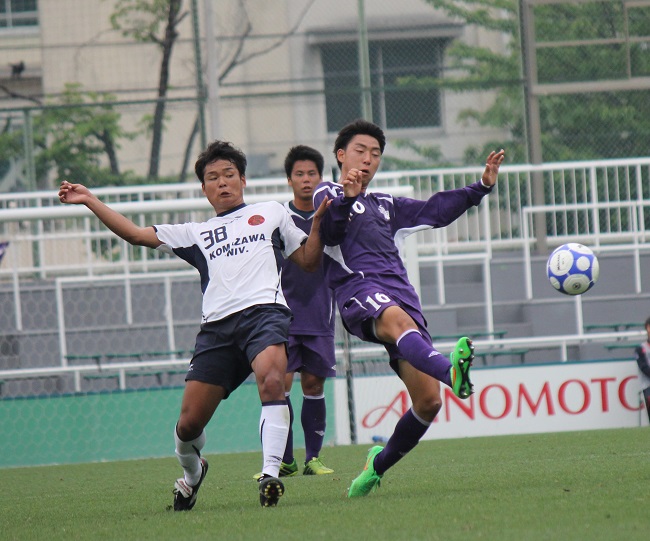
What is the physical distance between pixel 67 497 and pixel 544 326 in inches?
340

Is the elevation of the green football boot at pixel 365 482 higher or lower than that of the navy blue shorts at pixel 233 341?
lower

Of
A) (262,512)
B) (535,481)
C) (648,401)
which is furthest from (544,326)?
(262,512)

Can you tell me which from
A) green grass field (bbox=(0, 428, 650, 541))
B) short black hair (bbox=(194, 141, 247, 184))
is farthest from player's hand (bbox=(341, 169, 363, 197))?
green grass field (bbox=(0, 428, 650, 541))

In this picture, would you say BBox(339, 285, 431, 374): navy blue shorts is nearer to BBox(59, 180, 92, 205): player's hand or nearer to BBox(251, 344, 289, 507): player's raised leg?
BBox(251, 344, 289, 507): player's raised leg

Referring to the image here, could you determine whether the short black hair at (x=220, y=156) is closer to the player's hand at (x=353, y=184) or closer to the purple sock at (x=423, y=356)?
the player's hand at (x=353, y=184)

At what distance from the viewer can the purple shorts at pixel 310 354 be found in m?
8.12

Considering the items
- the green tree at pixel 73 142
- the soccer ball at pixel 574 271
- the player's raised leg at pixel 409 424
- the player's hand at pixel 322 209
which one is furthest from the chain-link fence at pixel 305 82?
the player's raised leg at pixel 409 424

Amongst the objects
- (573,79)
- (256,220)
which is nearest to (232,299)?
(256,220)

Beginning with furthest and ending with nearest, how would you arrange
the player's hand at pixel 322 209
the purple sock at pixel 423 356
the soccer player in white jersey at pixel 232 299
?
the player's hand at pixel 322 209 < the soccer player in white jersey at pixel 232 299 < the purple sock at pixel 423 356

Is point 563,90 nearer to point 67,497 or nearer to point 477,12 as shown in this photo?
point 477,12

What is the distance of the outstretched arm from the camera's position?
5934 millimetres

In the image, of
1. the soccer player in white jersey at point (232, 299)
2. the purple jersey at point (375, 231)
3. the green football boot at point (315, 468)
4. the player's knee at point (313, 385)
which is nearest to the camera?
the soccer player in white jersey at point (232, 299)

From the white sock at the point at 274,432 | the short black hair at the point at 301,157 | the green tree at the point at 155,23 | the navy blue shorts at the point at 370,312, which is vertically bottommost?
the white sock at the point at 274,432

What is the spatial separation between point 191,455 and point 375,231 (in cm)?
157
